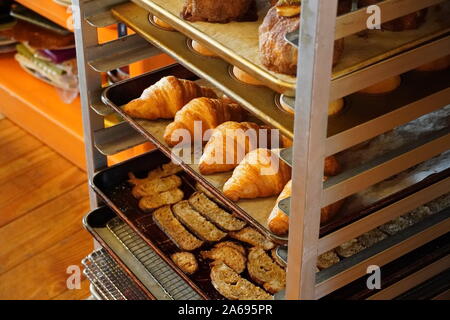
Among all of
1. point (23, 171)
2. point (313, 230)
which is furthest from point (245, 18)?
point (23, 171)

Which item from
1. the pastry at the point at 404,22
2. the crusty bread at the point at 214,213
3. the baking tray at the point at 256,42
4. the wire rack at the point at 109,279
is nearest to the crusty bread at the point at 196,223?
the crusty bread at the point at 214,213

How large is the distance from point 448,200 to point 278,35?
639 mm

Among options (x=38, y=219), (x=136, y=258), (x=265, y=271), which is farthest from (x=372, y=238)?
(x=38, y=219)

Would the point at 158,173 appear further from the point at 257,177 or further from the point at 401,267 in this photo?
the point at 401,267

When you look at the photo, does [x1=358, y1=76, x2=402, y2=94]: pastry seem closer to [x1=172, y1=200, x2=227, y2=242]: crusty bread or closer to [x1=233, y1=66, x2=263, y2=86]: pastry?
[x1=233, y1=66, x2=263, y2=86]: pastry

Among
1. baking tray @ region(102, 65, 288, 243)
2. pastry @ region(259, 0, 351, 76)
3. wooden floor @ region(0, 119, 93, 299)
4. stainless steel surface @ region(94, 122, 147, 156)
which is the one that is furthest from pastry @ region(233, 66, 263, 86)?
wooden floor @ region(0, 119, 93, 299)

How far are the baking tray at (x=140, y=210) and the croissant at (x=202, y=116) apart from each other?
0.21 metres

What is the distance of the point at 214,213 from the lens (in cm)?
194

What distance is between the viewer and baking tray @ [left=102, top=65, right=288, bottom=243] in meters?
1.55

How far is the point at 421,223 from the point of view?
165 cm

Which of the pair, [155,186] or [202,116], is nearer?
[202,116]

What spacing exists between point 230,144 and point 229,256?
0.93 ft
